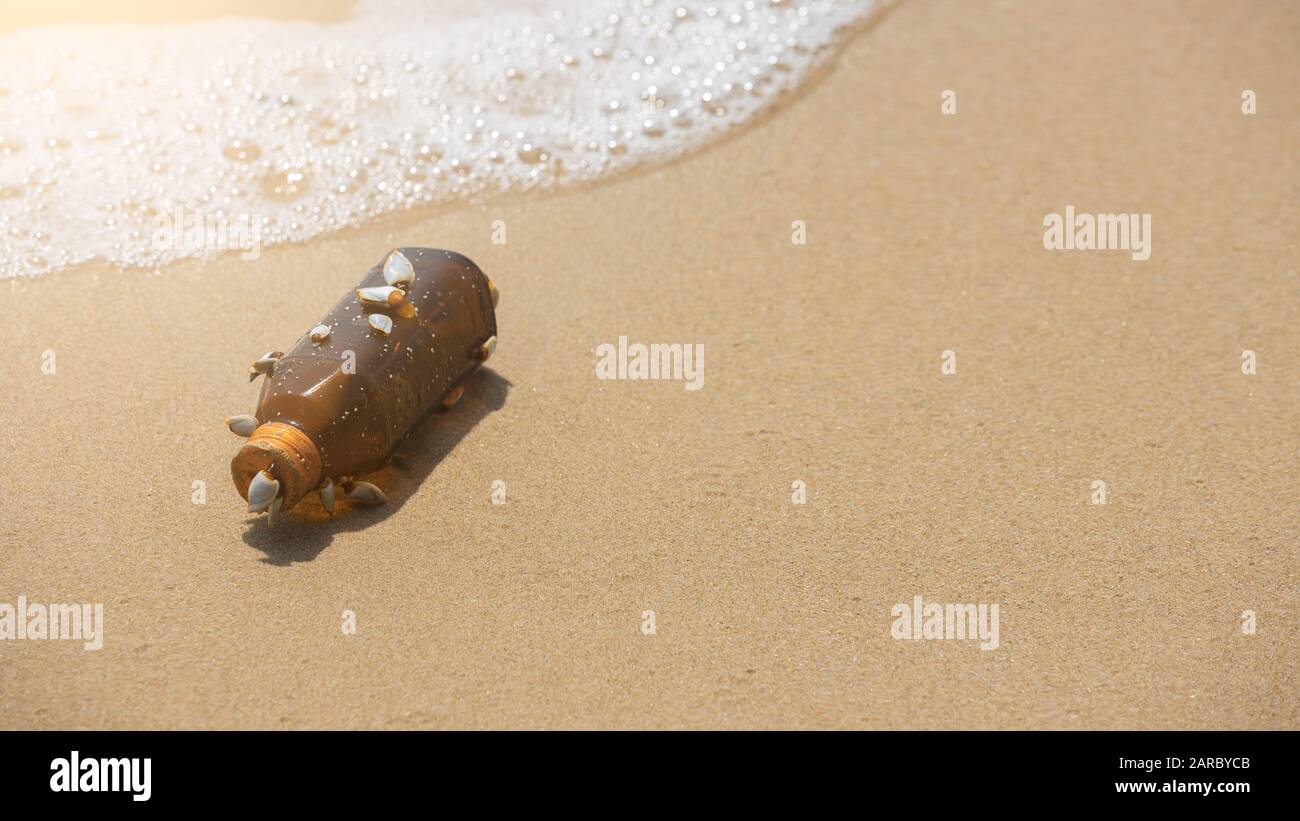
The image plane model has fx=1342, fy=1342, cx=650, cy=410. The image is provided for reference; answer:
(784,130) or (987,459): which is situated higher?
(784,130)

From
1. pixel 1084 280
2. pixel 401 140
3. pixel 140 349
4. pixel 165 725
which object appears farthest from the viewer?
pixel 401 140

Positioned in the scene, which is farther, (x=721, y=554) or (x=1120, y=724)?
(x=721, y=554)

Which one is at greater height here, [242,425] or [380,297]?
[380,297]

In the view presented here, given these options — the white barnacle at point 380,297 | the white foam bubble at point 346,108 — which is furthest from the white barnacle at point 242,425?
the white foam bubble at point 346,108

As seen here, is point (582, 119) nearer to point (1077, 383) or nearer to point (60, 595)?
point (1077, 383)

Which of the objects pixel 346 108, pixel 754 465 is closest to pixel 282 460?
pixel 754 465

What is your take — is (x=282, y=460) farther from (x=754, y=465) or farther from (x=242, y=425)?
(x=754, y=465)

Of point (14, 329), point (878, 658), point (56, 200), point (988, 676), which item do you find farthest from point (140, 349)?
point (988, 676)
